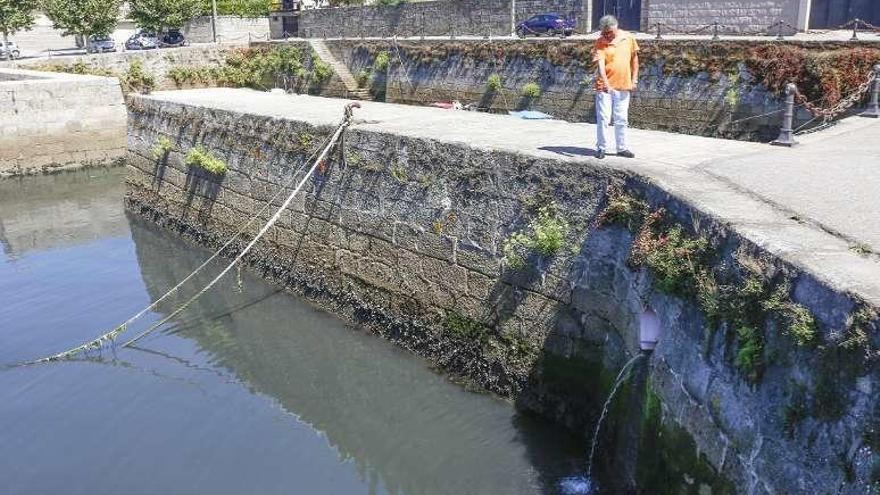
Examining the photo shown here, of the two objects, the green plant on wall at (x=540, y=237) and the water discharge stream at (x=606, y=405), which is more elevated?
the green plant on wall at (x=540, y=237)

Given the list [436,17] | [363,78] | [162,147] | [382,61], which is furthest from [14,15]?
[162,147]

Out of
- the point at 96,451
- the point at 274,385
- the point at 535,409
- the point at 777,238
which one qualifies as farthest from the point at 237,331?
the point at 777,238

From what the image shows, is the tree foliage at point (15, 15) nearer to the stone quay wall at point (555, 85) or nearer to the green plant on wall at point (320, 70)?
the green plant on wall at point (320, 70)

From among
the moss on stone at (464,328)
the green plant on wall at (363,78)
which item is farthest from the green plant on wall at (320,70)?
the moss on stone at (464,328)

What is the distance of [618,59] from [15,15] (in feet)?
117

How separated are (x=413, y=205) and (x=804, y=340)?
250 inches

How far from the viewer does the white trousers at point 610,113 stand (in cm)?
855

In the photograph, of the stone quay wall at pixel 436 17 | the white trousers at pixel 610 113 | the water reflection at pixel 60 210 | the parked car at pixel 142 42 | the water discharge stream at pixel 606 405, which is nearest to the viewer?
the water discharge stream at pixel 606 405

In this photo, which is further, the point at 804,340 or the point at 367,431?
the point at 367,431

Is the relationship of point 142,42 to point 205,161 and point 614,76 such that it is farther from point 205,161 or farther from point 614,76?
point 614,76

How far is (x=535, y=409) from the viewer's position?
8844mm

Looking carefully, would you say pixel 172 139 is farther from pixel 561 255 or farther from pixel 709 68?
pixel 709 68

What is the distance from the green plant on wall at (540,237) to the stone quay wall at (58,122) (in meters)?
20.0

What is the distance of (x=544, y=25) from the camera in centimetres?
2875
